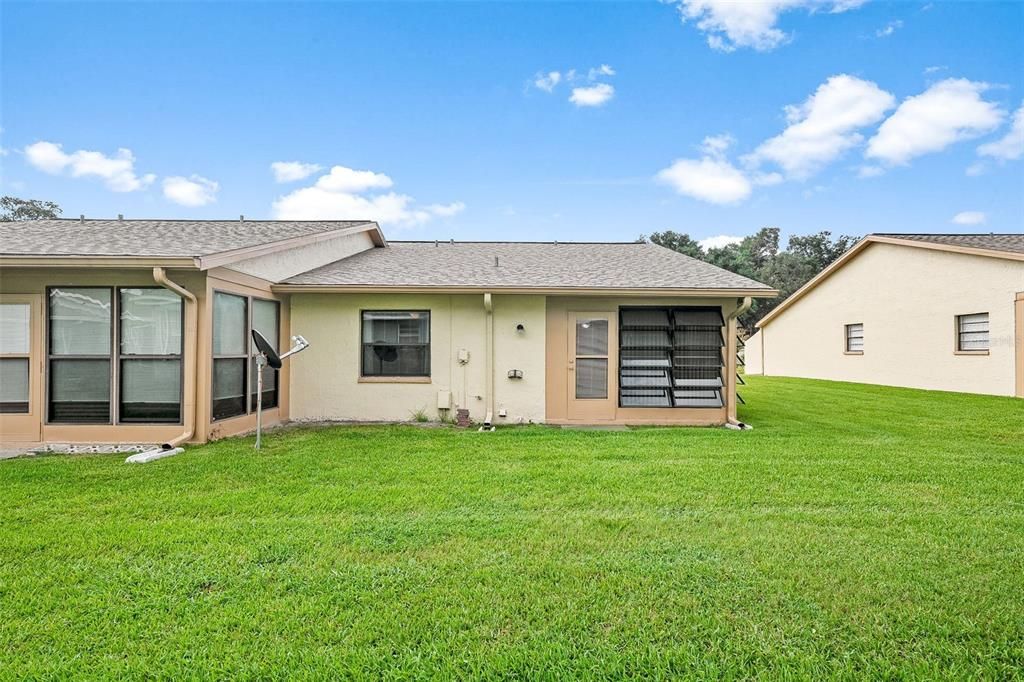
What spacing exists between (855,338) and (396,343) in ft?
48.0

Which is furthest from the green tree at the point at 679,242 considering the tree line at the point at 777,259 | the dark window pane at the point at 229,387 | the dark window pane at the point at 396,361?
the dark window pane at the point at 229,387

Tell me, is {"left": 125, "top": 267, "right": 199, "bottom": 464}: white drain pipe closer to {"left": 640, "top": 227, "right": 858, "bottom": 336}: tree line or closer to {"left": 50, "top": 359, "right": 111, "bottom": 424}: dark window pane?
{"left": 50, "top": 359, "right": 111, "bottom": 424}: dark window pane

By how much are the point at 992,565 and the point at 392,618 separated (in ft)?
11.3

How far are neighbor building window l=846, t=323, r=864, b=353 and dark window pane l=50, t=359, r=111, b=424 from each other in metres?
18.1

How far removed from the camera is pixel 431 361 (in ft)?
26.2

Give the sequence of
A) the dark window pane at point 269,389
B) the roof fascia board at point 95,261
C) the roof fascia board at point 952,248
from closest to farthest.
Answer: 1. the roof fascia board at point 95,261
2. the dark window pane at point 269,389
3. the roof fascia board at point 952,248

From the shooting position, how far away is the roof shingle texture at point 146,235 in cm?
592

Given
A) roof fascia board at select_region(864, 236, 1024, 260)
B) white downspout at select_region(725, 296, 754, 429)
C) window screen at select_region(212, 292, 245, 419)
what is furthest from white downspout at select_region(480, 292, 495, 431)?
roof fascia board at select_region(864, 236, 1024, 260)

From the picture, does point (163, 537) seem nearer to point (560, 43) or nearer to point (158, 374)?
point (158, 374)

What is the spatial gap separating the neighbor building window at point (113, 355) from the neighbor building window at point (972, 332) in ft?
52.6

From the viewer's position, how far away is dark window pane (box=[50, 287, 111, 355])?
6.05m

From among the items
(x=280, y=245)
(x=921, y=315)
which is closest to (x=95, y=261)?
(x=280, y=245)

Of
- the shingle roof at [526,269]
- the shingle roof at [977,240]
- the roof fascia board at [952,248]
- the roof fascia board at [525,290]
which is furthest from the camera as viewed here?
the shingle roof at [977,240]

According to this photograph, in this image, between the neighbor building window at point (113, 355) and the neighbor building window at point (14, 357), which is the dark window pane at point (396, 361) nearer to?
the neighbor building window at point (113, 355)
